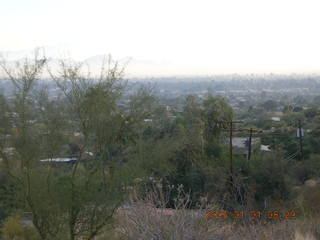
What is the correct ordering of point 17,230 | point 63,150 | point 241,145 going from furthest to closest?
point 241,145 → point 17,230 → point 63,150

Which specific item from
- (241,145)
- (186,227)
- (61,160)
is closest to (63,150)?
(61,160)

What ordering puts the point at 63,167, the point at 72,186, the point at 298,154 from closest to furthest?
the point at 72,186
the point at 63,167
the point at 298,154

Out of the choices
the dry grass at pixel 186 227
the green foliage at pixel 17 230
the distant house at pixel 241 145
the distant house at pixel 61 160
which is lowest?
the distant house at pixel 241 145

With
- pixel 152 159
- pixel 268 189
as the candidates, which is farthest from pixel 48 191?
pixel 268 189

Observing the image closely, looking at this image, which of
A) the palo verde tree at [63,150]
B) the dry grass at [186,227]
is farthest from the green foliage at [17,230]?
the dry grass at [186,227]

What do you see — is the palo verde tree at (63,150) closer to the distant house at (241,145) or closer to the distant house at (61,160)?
the distant house at (61,160)

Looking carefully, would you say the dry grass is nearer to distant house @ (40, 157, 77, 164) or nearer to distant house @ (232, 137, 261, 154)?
distant house @ (40, 157, 77, 164)

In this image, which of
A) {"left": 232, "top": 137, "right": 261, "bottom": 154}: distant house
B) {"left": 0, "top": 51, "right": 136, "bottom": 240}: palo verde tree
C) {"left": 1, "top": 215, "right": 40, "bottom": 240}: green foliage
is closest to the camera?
{"left": 0, "top": 51, "right": 136, "bottom": 240}: palo verde tree

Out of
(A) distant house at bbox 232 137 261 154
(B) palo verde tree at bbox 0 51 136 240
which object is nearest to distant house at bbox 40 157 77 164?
(B) palo verde tree at bbox 0 51 136 240

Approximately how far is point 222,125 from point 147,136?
17.1 m

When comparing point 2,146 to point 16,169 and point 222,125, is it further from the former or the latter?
point 222,125

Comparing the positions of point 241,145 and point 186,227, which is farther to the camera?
point 241,145

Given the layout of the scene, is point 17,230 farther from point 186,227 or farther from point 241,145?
point 241,145

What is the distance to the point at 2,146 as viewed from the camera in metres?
7.59
